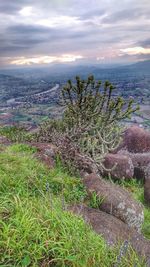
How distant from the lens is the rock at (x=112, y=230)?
270 inches

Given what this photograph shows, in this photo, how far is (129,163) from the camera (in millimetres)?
13992

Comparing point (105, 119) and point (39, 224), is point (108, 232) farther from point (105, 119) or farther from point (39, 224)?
point (105, 119)

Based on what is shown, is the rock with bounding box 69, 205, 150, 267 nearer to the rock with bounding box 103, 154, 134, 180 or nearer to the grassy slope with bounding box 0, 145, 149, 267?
the grassy slope with bounding box 0, 145, 149, 267

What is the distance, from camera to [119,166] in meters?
13.8

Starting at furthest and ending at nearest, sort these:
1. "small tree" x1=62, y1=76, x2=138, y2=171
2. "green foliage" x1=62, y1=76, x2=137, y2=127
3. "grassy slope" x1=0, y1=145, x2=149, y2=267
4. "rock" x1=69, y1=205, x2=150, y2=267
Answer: "green foliage" x1=62, y1=76, x2=137, y2=127 < "small tree" x1=62, y1=76, x2=138, y2=171 < "rock" x1=69, y1=205, x2=150, y2=267 < "grassy slope" x1=0, y1=145, x2=149, y2=267

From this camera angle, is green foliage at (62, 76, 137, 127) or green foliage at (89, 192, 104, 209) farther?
green foliage at (62, 76, 137, 127)

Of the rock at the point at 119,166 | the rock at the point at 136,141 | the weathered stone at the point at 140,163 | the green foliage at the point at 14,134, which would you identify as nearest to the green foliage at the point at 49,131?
the green foliage at the point at 14,134

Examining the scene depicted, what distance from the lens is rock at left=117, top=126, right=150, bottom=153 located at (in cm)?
1708

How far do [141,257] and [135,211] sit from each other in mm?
2383

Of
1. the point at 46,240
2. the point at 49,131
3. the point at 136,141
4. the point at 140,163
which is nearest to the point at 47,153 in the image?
the point at 49,131

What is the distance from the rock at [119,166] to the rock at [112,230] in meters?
5.57

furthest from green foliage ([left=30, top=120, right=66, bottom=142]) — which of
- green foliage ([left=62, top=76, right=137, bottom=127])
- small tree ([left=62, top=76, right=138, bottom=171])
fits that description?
green foliage ([left=62, top=76, right=137, bottom=127])

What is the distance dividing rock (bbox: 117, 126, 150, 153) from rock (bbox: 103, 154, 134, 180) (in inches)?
124

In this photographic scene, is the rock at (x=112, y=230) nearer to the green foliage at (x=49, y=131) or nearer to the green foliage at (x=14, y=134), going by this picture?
the green foliage at (x=49, y=131)
